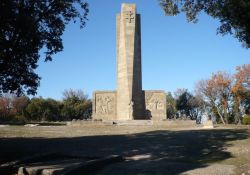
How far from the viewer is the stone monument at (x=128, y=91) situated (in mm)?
43781

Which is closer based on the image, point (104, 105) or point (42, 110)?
point (104, 105)

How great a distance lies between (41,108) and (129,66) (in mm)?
42232

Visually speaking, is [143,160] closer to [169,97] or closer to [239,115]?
[239,115]

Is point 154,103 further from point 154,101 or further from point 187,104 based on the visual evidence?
point 187,104

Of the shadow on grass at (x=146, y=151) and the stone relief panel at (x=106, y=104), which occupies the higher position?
the stone relief panel at (x=106, y=104)

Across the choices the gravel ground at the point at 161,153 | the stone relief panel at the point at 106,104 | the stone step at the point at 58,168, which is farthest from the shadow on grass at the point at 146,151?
the stone relief panel at the point at 106,104

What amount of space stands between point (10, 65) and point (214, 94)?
5900 cm

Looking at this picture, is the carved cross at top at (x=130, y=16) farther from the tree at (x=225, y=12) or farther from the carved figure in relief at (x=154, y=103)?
the tree at (x=225, y=12)

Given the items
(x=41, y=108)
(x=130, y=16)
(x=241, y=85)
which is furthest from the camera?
(x=41, y=108)

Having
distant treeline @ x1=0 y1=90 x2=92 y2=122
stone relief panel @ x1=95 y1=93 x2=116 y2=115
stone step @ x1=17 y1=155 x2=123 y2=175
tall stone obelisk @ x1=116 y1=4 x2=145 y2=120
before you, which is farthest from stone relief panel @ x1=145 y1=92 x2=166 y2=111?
distant treeline @ x1=0 y1=90 x2=92 y2=122

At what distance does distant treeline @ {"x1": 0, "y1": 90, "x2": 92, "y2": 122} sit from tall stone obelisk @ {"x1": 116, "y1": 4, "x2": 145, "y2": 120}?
1543 inches

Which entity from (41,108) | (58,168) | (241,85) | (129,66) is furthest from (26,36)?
(41,108)

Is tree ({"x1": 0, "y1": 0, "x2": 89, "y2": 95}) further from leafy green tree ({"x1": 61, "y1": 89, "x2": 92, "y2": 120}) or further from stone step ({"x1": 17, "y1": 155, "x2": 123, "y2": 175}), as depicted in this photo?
leafy green tree ({"x1": 61, "y1": 89, "x2": 92, "y2": 120})

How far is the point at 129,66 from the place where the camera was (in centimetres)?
4375
